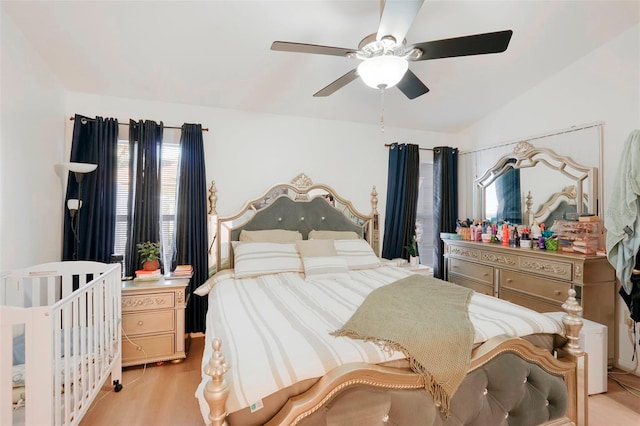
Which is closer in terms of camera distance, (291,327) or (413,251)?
(291,327)

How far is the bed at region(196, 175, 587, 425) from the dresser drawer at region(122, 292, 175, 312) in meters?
0.26

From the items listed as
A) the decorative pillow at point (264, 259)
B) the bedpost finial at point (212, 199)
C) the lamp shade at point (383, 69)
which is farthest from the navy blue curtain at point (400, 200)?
the lamp shade at point (383, 69)

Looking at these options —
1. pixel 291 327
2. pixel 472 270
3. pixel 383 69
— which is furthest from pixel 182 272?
pixel 472 270

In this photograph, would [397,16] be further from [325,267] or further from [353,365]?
[325,267]

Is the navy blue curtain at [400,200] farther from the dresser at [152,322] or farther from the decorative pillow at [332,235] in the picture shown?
the dresser at [152,322]

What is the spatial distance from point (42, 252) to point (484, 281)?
4.02 meters

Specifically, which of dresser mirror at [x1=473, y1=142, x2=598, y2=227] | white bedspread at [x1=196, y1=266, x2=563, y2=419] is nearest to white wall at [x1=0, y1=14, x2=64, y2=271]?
white bedspread at [x1=196, y1=266, x2=563, y2=419]

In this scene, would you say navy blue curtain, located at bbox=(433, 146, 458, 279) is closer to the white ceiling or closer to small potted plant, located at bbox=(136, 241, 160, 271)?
the white ceiling

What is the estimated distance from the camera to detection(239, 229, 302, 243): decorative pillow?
3.16 m

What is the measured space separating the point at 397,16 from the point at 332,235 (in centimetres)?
230

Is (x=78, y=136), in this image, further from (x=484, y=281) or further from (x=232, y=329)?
(x=484, y=281)

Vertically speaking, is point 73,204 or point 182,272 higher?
point 73,204

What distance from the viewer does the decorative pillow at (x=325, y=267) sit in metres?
2.76

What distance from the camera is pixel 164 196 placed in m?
3.07
